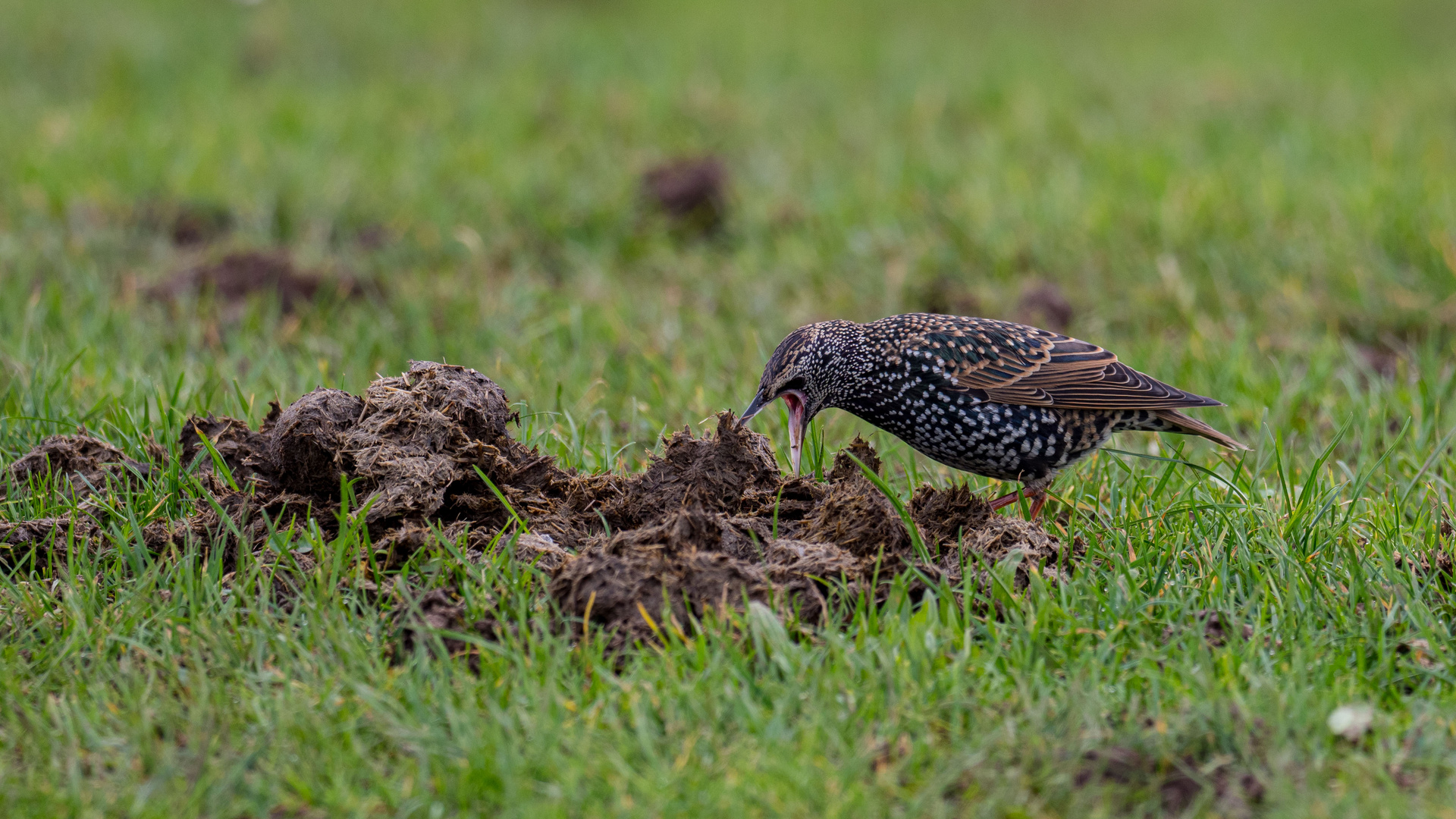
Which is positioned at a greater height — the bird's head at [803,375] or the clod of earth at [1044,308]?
the bird's head at [803,375]

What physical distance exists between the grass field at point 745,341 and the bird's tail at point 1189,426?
18cm

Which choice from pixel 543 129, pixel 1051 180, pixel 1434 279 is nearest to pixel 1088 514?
pixel 1434 279

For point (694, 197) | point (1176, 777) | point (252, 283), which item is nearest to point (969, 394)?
point (1176, 777)

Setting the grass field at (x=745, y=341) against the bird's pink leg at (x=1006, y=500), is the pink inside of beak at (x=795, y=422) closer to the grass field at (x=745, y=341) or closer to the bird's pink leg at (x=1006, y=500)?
the grass field at (x=745, y=341)

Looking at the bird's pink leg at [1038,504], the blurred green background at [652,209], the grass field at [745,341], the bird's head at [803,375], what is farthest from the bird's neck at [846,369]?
the blurred green background at [652,209]

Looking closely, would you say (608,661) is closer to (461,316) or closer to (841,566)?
(841,566)

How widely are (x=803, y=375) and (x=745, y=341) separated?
2.16 meters

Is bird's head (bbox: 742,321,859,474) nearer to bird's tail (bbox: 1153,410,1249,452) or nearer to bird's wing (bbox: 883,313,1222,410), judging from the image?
bird's wing (bbox: 883,313,1222,410)

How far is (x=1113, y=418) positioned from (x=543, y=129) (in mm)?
6528

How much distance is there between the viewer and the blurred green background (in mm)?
6422

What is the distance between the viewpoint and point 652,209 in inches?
348

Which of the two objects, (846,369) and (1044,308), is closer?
(846,369)

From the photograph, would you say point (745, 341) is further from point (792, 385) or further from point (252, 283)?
point (252, 283)

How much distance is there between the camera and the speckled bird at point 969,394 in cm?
446
